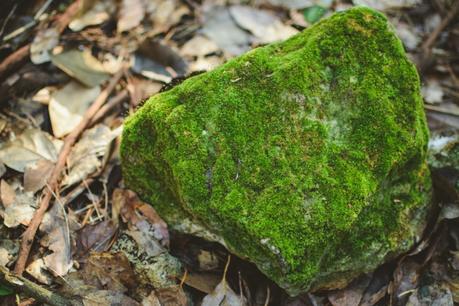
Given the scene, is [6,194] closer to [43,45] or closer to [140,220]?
[140,220]

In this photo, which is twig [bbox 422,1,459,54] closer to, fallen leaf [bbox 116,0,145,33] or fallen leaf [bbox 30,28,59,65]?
fallen leaf [bbox 116,0,145,33]

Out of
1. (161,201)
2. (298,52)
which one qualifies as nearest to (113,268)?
(161,201)

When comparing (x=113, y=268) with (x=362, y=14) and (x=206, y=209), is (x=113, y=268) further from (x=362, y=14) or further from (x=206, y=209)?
(x=362, y=14)

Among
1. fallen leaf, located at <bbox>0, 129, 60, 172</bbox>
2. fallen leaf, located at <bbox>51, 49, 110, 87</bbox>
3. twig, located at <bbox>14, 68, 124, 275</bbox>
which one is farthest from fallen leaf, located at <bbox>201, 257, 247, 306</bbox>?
fallen leaf, located at <bbox>51, 49, 110, 87</bbox>

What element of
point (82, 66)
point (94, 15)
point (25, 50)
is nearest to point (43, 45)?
point (25, 50)

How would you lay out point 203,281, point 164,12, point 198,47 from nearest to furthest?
point 203,281, point 198,47, point 164,12

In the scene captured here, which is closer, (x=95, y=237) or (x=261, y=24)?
(x=95, y=237)

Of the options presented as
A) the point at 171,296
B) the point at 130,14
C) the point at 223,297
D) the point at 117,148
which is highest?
the point at 130,14
